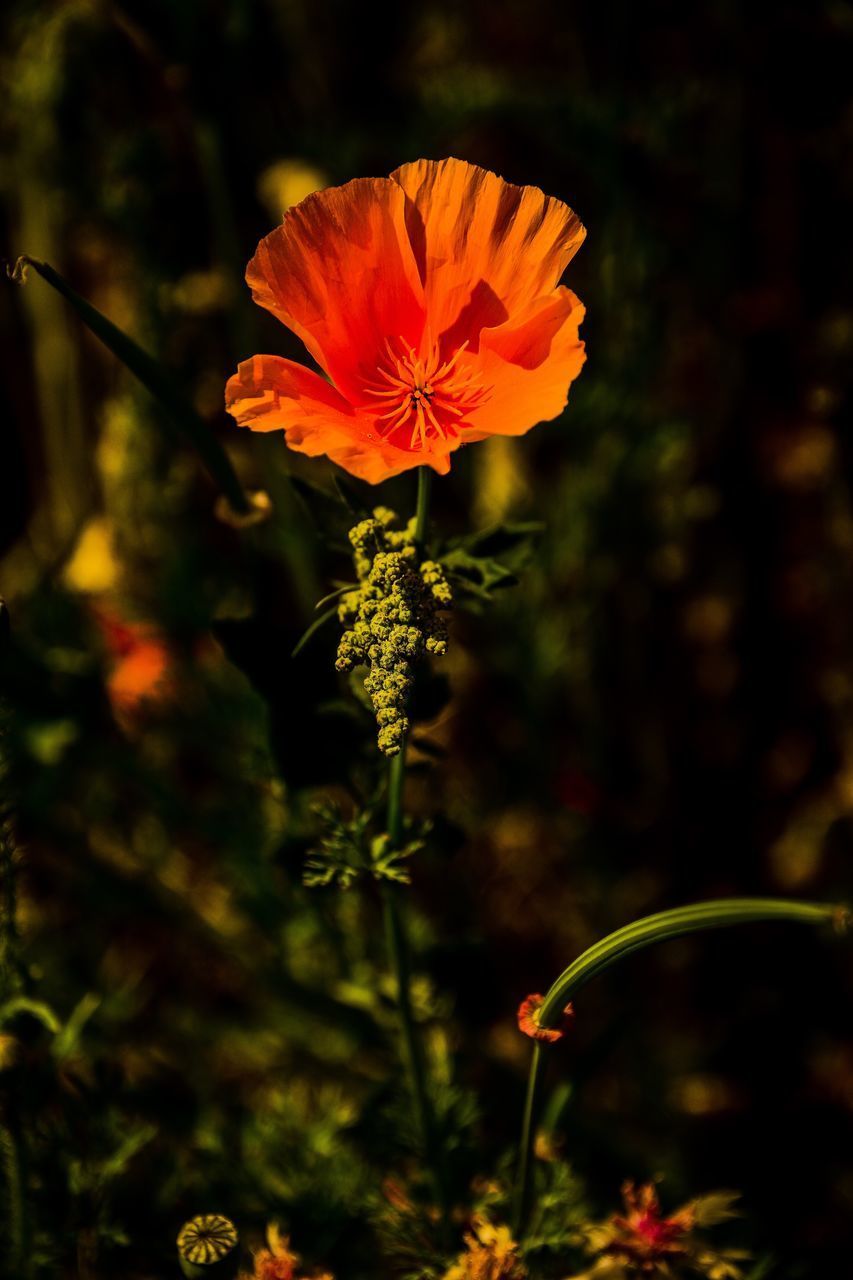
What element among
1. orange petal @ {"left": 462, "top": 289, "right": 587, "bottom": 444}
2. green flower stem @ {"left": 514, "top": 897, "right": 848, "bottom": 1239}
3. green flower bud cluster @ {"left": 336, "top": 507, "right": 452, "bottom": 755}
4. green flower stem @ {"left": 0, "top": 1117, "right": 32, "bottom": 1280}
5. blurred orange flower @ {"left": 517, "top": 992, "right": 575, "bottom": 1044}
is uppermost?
orange petal @ {"left": 462, "top": 289, "right": 587, "bottom": 444}

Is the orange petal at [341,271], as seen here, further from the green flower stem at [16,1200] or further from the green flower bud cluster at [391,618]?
the green flower stem at [16,1200]

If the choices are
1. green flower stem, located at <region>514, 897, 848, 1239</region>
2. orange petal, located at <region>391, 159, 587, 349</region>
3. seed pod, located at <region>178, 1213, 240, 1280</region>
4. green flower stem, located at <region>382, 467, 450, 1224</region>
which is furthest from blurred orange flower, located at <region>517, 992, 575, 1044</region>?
orange petal, located at <region>391, 159, 587, 349</region>

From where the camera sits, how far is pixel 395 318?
832 millimetres

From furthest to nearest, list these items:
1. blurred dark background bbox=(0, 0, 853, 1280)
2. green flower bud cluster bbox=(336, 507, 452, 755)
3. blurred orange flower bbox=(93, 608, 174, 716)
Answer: blurred orange flower bbox=(93, 608, 174, 716), blurred dark background bbox=(0, 0, 853, 1280), green flower bud cluster bbox=(336, 507, 452, 755)

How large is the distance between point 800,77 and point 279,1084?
6.43 feet

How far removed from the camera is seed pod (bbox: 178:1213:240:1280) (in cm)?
81

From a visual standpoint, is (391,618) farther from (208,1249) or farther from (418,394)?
(208,1249)

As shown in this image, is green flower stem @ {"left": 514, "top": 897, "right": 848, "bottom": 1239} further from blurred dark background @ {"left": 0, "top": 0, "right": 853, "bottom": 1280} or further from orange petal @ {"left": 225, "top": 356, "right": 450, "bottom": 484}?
blurred dark background @ {"left": 0, "top": 0, "right": 853, "bottom": 1280}

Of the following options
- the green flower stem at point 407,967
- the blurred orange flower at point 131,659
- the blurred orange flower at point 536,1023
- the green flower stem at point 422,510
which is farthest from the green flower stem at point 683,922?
the blurred orange flower at point 131,659

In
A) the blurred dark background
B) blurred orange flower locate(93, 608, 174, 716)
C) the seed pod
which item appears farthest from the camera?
blurred orange flower locate(93, 608, 174, 716)

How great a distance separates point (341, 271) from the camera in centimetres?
79

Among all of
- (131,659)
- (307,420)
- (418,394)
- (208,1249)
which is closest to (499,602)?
(418,394)

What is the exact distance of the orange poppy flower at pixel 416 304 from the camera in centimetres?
74

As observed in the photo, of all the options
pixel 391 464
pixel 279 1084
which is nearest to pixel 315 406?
pixel 391 464
